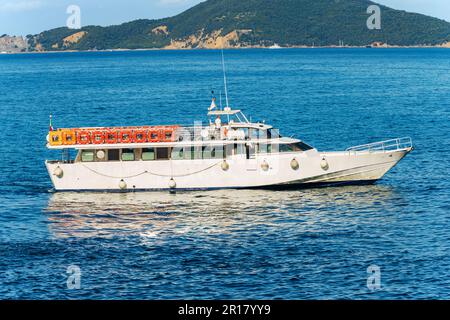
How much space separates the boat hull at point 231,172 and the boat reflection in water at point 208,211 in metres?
0.62

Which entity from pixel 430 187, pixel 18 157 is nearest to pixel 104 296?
pixel 430 187

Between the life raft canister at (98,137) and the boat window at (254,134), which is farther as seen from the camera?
the life raft canister at (98,137)

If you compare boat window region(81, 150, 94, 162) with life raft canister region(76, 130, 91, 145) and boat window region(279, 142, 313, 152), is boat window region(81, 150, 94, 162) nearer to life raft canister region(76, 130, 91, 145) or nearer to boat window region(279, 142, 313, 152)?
life raft canister region(76, 130, 91, 145)

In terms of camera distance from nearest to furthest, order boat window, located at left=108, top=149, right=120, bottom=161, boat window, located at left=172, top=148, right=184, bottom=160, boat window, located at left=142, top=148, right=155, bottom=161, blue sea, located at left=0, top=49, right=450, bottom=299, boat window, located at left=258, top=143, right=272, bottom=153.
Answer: blue sea, located at left=0, top=49, right=450, bottom=299 → boat window, located at left=258, top=143, right=272, bottom=153 → boat window, located at left=172, top=148, right=184, bottom=160 → boat window, located at left=142, top=148, right=155, bottom=161 → boat window, located at left=108, top=149, right=120, bottom=161

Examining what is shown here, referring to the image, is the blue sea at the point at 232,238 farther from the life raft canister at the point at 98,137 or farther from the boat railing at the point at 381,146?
the life raft canister at the point at 98,137

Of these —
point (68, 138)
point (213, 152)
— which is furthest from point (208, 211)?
point (68, 138)

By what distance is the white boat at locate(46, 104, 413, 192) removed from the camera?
5056 cm

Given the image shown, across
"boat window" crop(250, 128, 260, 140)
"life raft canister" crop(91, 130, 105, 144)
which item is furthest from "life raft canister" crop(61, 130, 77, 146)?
"boat window" crop(250, 128, 260, 140)

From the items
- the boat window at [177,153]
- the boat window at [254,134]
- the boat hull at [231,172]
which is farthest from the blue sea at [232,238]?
the boat window at [254,134]

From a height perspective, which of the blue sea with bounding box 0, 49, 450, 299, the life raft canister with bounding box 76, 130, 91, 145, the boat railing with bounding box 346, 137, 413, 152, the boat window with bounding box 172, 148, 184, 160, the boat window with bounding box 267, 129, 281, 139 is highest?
the life raft canister with bounding box 76, 130, 91, 145

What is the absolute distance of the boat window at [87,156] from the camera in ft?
170

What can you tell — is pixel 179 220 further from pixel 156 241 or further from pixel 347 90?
pixel 347 90

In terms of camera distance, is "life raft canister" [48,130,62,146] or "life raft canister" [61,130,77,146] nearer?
"life raft canister" [61,130,77,146]

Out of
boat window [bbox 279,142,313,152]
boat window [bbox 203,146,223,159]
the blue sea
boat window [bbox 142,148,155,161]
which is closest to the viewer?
the blue sea
